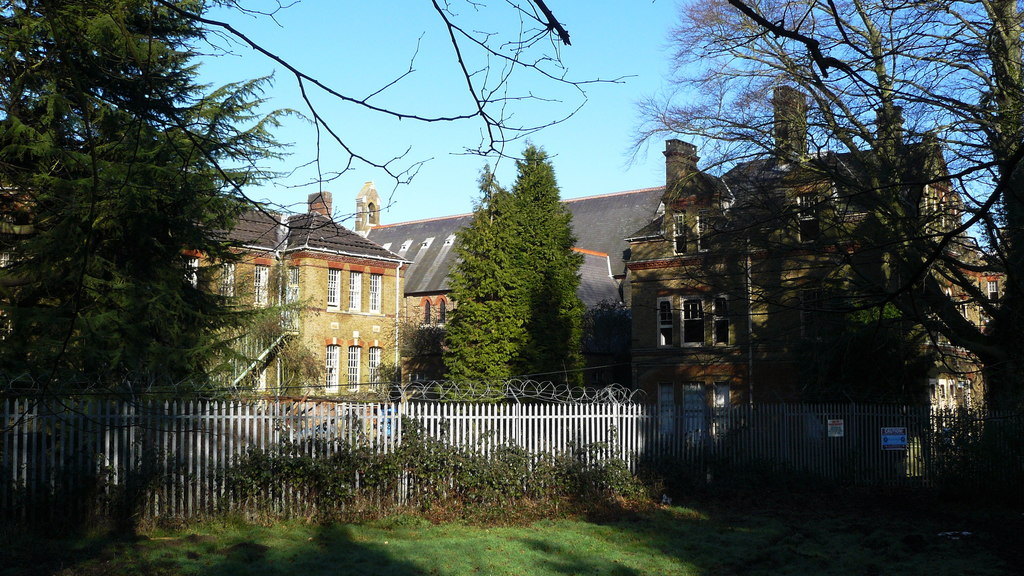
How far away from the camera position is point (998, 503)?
16969 mm

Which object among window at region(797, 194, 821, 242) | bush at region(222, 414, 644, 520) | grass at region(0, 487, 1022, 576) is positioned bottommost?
grass at region(0, 487, 1022, 576)

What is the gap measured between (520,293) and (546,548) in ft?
74.9

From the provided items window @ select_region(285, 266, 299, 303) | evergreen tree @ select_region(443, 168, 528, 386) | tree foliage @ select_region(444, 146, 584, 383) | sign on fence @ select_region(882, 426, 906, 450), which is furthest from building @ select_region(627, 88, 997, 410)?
window @ select_region(285, 266, 299, 303)

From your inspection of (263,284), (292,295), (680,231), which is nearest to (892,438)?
(680,231)

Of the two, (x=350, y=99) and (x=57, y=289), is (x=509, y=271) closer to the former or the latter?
(x=57, y=289)

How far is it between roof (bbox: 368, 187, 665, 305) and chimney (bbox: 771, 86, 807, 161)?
26.8 meters

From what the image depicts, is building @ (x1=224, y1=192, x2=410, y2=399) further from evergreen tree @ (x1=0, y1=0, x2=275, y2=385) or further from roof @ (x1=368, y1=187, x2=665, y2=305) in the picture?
evergreen tree @ (x1=0, y1=0, x2=275, y2=385)

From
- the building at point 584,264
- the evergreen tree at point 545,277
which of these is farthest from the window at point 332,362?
the evergreen tree at point 545,277

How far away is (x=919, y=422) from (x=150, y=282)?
1694 centimetres

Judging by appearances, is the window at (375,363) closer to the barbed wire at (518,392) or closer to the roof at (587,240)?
the barbed wire at (518,392)

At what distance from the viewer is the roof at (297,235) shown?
4.78m

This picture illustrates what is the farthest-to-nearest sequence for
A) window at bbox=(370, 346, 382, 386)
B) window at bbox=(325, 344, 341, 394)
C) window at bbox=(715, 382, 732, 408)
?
window at bbox=(370, 346, 382, 386) < window at bbox=(325, 344, 341, 394) < window at bbox=(715, 382, 732, 408)

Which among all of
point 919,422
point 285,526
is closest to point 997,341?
point 919,422

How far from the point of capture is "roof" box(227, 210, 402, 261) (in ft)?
15.7
